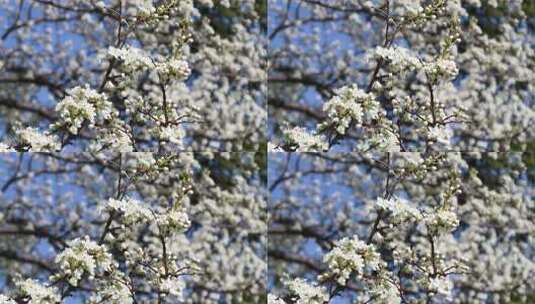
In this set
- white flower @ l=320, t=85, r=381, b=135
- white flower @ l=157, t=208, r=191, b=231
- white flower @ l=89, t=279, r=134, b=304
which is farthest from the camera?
white flower @ l=320, t=85, r=381, b=135

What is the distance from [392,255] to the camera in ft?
13.7

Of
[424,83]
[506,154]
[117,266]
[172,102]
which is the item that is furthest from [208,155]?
[506,154]

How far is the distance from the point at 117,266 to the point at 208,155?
0.52m

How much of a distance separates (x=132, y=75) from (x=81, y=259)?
65 centimetres

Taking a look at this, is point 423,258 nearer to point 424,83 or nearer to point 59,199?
point 424,83

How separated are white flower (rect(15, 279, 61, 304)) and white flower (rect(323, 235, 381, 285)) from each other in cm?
95

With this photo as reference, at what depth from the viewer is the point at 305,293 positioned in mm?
4121

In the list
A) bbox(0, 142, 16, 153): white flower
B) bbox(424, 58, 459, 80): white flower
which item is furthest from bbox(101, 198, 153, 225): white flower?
bbox(424, 58, 459, 80): white flower

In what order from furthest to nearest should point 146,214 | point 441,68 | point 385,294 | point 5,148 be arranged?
point 441,68, point 385,294, point 146,214, point 5,148

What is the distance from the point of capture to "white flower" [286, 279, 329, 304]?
4.12 m

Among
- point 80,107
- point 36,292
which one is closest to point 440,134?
point 80,107

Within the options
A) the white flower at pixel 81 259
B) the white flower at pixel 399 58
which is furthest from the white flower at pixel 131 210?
the white flower at pixel 399 58

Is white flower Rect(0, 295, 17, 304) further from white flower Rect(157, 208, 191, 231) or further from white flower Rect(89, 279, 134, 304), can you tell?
white flower Rect(157, 208, 191, 231)

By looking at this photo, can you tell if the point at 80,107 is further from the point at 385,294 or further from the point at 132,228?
the point at 385,294
